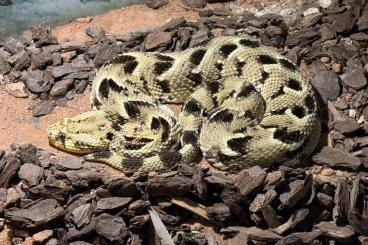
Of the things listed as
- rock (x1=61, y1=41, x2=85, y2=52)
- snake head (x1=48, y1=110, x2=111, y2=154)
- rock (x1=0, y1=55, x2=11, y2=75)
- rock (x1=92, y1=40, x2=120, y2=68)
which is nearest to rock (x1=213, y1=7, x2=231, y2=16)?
rock (x1=92, y1=40, x2=120, y2=68)

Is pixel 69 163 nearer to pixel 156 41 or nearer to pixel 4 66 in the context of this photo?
pixel 4 66

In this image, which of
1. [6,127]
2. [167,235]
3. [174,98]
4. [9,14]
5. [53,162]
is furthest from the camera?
[9,14]

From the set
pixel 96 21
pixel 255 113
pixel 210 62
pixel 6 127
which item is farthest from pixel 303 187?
pixel 96 21

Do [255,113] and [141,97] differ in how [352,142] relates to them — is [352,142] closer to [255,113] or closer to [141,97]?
[255,113]

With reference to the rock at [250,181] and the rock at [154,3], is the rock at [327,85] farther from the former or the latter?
the rock at [154,3]

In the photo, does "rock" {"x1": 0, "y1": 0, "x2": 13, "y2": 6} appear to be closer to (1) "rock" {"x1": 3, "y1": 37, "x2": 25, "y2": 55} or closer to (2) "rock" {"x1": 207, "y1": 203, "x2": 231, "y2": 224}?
(1) "rock" {"x1": 3, "y1": 37, "x2": 25, "y2": 55}

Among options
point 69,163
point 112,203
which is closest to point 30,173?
point 69,163
